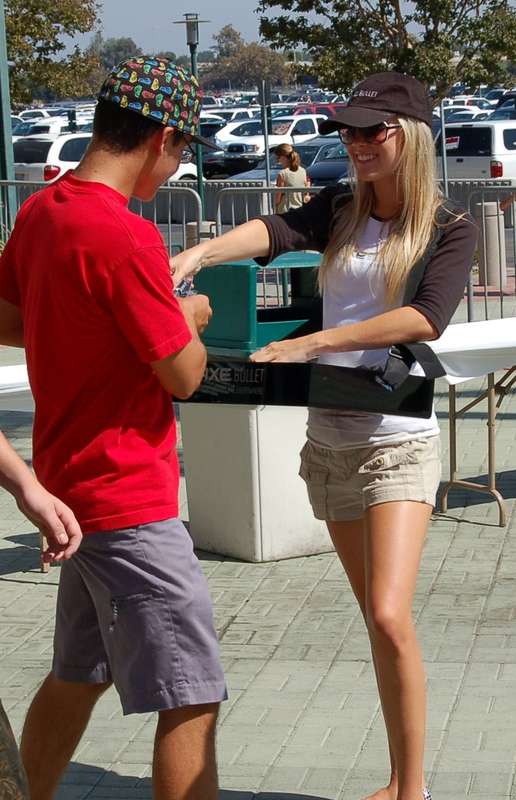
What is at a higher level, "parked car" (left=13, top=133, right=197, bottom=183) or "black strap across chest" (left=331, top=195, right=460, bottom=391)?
"parked car" (left=13, top=133, right=197, bottom=183)

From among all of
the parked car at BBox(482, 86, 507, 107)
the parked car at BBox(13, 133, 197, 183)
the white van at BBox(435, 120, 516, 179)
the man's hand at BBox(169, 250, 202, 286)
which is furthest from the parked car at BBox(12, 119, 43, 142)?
the man's hand at BBox(169, 250, 202, 286)

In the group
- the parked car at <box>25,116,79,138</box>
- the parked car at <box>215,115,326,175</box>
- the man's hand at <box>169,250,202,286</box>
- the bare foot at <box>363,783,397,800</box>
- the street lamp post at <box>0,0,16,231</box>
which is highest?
the parked car at <box>25,116,79,138</box>

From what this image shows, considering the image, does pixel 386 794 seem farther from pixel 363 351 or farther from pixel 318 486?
pixel 363 351

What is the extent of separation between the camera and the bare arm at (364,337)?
3.39 meters

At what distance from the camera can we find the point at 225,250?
3.61m

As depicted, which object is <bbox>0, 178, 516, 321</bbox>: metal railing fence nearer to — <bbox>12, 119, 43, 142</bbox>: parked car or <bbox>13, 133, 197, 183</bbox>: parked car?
<bbox>13, 133, 197, 183</bbox>: parked car

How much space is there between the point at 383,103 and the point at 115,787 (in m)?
2.10

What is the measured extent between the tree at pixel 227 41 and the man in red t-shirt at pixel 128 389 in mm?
133577

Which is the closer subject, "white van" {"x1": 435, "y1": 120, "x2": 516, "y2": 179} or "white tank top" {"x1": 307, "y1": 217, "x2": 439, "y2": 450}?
"white tank top" {"x1": 307, "y1": 217, "x2": 439, "y2": 450}

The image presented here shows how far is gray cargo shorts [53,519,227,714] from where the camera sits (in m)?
2.94

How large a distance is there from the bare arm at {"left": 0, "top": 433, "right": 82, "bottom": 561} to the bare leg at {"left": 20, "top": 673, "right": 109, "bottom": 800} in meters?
0.56

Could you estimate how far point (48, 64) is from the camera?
25578 millimetres

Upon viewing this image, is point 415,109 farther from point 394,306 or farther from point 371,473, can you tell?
point 371,473

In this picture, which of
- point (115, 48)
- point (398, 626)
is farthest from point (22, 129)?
point (115, 48)
